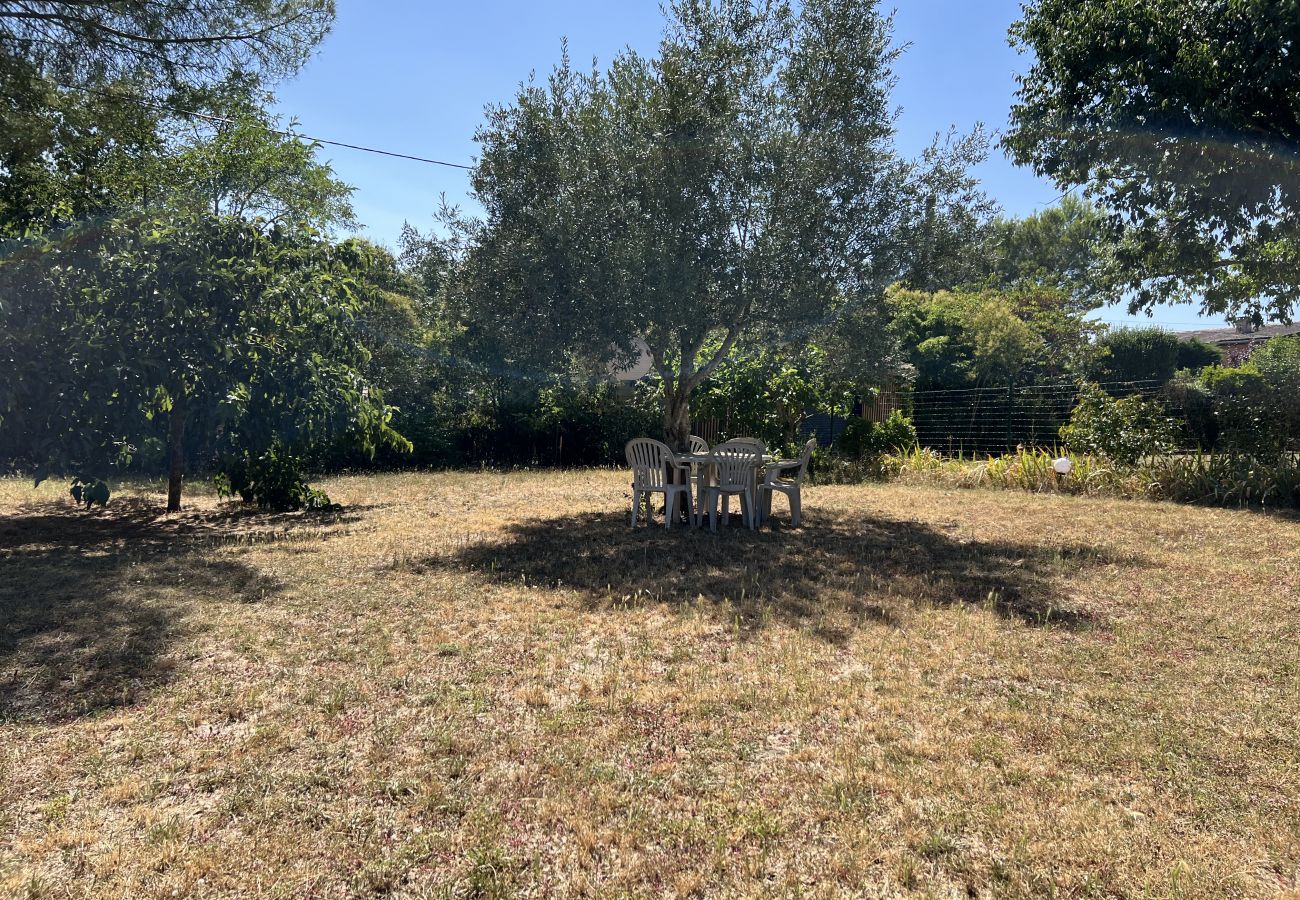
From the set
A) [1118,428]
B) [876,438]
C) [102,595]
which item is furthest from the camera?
[876,438]

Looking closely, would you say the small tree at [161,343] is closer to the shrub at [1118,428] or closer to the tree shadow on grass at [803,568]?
the tree shadow on grass at [803,568]

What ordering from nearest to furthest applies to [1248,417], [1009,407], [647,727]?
[647,727]
[1248,417]
[1009,407]

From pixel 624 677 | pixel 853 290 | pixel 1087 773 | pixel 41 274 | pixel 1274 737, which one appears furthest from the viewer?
pixel 853 290

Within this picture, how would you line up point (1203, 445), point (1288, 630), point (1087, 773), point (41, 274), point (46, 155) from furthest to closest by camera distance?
point (1203, 445) → point (46, 155) → point (41, 274) → point (1288, 630) → point (1087, 773)

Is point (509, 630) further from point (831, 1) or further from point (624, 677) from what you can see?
point (831, 1)

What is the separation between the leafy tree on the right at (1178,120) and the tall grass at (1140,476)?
286cm

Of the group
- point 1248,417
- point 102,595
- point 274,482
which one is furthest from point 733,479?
point 1248,417

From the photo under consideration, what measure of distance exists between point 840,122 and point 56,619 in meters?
7.69

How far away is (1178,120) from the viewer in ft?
28.2

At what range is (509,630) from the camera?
4.49 meters

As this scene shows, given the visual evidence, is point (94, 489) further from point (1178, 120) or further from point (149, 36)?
point (1178, 120)

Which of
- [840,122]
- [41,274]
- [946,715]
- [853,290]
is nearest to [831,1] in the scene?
[840,122]

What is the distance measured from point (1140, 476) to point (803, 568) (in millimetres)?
6881

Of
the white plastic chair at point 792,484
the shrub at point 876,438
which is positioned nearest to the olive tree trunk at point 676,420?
the white plastic chair at point 792,484
